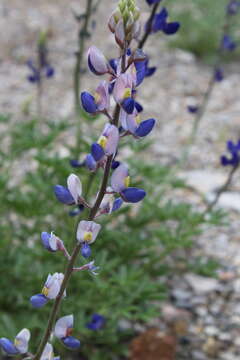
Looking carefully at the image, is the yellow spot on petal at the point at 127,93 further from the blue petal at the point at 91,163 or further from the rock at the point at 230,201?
the rock at the point at 230,201

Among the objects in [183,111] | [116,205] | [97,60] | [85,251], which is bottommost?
[85,251]

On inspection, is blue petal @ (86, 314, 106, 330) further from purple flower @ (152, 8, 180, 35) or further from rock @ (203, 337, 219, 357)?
purple flower @ (152, 8, 180, 35)

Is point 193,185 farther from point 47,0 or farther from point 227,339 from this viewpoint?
point 47,0

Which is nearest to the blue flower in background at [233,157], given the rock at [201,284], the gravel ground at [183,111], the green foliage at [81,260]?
the green foliage at [81,260]

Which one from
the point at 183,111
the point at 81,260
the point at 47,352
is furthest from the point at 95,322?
the point at 183,111

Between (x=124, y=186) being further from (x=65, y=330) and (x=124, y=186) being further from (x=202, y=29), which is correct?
(x=202, y=29)

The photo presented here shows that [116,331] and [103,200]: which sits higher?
[103,200]

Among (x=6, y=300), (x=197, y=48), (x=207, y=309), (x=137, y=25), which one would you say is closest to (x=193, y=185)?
(x=207, y=309)
